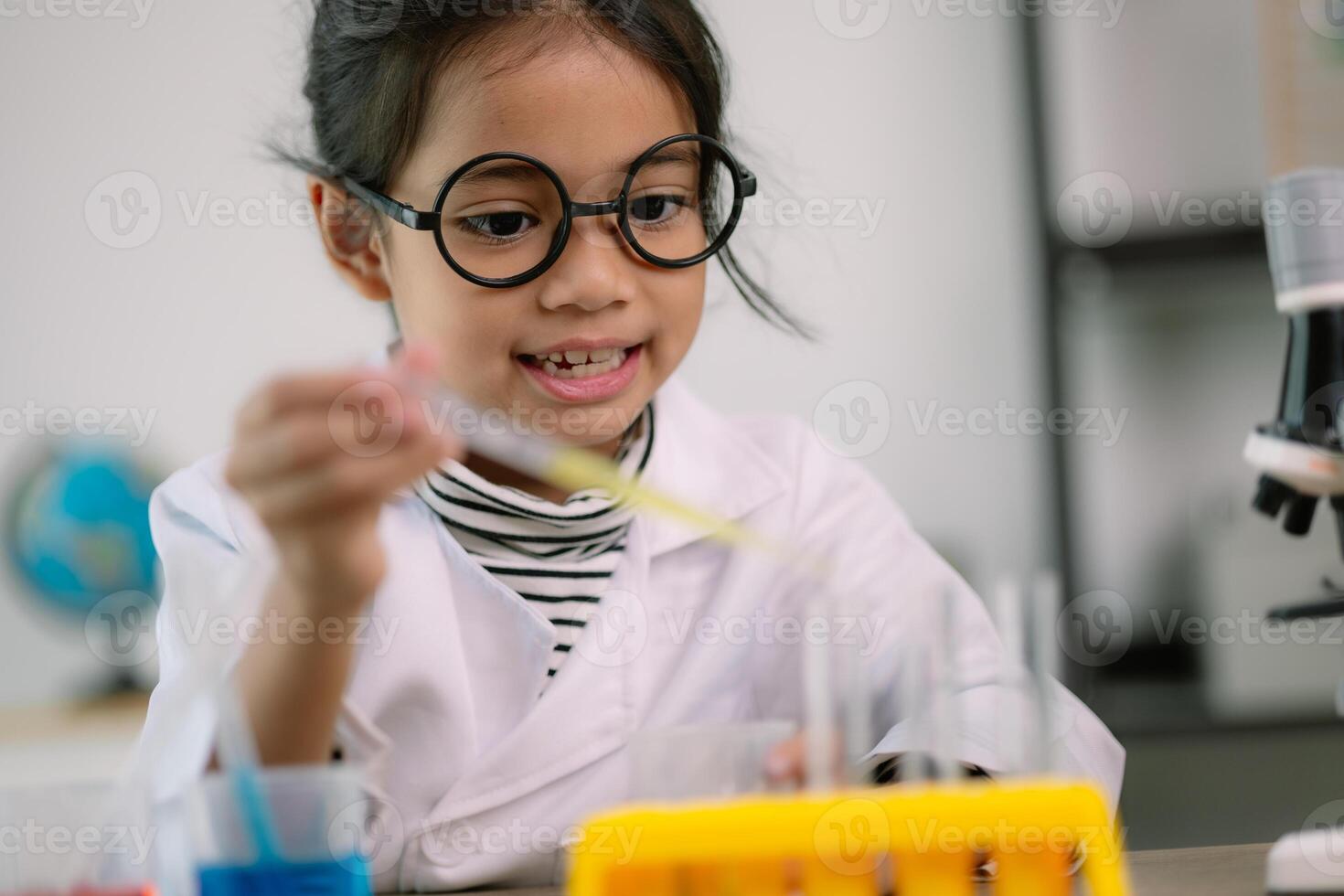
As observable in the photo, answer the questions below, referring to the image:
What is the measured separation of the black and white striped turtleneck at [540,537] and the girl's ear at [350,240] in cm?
21

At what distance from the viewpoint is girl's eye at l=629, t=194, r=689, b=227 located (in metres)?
1.14

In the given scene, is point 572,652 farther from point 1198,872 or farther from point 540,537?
point 1198,872

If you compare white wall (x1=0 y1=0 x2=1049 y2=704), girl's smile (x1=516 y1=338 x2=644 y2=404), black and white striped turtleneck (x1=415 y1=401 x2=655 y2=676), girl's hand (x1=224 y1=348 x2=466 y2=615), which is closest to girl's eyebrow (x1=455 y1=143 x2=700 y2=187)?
girl's smile (x1=516 y1=338 x2=644 y2=404)

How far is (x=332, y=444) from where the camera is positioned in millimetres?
691

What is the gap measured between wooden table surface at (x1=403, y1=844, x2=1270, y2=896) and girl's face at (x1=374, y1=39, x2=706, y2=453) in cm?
45

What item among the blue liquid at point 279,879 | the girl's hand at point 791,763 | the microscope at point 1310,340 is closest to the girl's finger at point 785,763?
the girl's hand at point 791,763

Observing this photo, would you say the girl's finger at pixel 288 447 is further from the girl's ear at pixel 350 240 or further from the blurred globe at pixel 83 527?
the blurred globe at pixel 83 527

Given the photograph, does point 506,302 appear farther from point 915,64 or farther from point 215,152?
point 915,64

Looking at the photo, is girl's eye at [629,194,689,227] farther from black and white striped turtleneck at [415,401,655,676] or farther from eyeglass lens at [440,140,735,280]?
black and white striped turtleneck at [415,401,655,676]

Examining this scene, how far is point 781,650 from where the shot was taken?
1.30 metres

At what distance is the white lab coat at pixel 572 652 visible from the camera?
43.9 inches

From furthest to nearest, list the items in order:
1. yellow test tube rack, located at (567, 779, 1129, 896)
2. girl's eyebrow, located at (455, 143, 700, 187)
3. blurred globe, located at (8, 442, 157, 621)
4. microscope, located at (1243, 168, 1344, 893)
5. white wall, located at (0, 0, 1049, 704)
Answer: white wall, located at (0, 0, 1049, 704) < blurred globe, located at (8, 442, 157, 621) < girl's eyebrow, located at (455, 143, 700, 187) < microscope, located at (1243, 168, 1344, 893) < yellow test tube rack, located at (567, 779, 1129, 896)

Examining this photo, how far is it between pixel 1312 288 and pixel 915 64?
6.38ft

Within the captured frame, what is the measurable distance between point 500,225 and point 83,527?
5.14 ft
